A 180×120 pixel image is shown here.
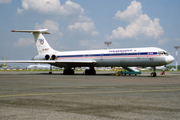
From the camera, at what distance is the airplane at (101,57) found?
32812 mm

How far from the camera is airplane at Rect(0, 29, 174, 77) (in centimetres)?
3281

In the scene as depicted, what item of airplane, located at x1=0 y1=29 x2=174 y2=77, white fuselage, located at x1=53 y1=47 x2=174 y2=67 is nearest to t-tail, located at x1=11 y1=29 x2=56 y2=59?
airplane, located at x1=0 y1=29 x2=174 y2=77

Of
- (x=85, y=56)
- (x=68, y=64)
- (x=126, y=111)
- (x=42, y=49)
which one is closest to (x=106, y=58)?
(x=85, y=56)

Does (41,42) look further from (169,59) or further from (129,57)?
(169,59)

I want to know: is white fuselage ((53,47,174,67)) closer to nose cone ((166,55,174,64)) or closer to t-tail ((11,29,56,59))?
nose cone ((166,55,174,64))

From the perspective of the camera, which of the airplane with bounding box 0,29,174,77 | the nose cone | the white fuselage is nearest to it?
the nose cone

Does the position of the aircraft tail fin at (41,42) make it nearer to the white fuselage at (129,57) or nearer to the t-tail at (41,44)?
the t-tail at (41,44)

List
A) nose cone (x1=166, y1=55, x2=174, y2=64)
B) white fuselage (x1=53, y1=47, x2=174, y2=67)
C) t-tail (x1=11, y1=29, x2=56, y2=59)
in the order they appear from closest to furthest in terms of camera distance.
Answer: nose cone (x1=166, y1=55, x2=174, y2=64) < white fuselage (x1=53, y1=47, x2=174, y2=67) < t-tail (x1=11, y1=29, x2=56, y2=59)

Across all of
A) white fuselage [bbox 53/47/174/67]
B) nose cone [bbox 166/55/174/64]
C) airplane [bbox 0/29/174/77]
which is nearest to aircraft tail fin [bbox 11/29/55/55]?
airplane [bbox 0/29/174/77]

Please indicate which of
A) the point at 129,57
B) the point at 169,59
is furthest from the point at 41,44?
the point at 169,59

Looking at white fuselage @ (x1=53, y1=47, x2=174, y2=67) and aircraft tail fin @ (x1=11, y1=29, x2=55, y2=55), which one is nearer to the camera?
white fuselage @ (x1=53, y1=47, x2=174, y2=67)

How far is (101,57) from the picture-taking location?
125 ft

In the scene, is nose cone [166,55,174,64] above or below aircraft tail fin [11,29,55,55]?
below

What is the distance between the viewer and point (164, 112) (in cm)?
728
